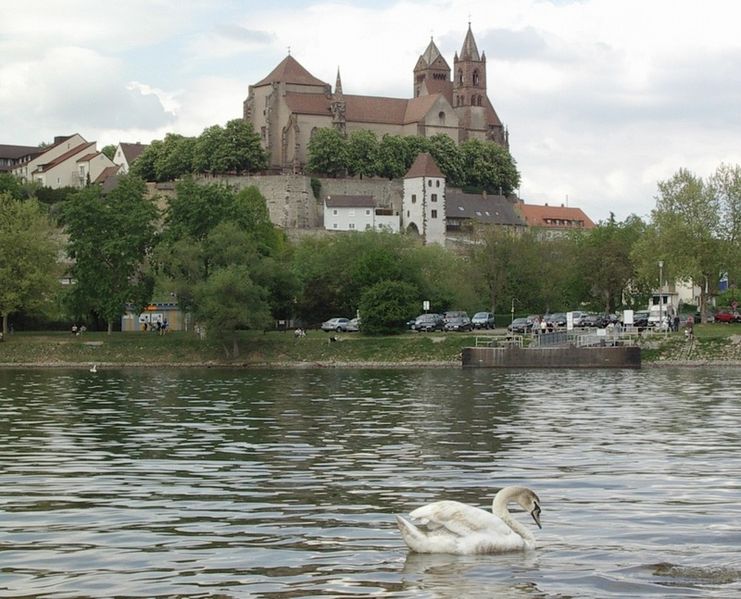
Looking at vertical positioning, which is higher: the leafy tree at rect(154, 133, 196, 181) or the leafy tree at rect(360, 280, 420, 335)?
the leafy tree at rect(154, 133, 196, 181)

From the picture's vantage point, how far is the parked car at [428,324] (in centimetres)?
10312

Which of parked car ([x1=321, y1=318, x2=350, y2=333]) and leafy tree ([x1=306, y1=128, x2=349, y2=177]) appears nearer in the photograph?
parked car ([x1=321, y1=318, x2=350, y2=333])

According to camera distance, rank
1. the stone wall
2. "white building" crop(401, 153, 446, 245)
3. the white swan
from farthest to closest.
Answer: "white building" crop(401, 153, 446, 245)
the stone wall
the white swan

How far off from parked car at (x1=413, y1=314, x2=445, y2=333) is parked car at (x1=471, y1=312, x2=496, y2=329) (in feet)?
13.3

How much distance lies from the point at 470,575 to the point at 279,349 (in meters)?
76.9

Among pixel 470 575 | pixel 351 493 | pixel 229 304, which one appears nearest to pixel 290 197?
pixel 229 304

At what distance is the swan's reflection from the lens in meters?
16.6

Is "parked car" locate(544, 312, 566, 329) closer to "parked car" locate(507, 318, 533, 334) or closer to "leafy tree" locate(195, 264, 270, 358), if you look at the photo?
"parked car" locate(507, 318, 533, 334)

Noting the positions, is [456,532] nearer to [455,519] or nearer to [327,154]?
[455,519]

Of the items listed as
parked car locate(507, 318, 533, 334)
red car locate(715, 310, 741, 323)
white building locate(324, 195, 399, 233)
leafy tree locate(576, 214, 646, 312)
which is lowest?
parked car locate(507, 318, 533, 334)

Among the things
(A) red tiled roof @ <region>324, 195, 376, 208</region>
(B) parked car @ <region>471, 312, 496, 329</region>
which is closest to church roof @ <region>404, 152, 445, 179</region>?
(A) red tiled roof @ <region>324, 195, 376, 208</region>

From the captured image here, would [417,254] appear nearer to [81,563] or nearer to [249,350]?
[249,350]

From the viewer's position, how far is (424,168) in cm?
18988

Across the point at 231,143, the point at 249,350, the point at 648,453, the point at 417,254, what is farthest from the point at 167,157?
the point at 648,453
